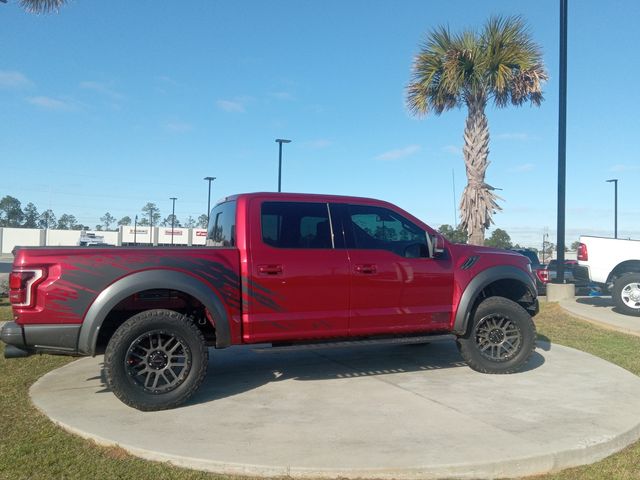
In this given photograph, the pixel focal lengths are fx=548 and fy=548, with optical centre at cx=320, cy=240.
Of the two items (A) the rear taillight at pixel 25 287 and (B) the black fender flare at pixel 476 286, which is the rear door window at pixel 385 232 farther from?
(A) the rear taillight at pixel 25 287

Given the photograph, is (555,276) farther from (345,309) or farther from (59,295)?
(59,295)

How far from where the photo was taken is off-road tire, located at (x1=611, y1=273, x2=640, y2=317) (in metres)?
10.7

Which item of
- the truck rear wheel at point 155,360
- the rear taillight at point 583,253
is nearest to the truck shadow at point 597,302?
the rear taillight at point 583,253

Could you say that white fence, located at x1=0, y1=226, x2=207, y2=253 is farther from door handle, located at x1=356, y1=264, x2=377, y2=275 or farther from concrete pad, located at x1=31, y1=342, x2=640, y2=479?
door handle, located at x1=356, y1=264, x2=377, y2=275

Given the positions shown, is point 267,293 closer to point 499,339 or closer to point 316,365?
point 316,365

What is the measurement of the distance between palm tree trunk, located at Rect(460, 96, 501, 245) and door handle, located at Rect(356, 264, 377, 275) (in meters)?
9.70

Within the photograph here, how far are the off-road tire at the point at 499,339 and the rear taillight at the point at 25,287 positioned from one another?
4306mm

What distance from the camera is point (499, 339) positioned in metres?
6.26

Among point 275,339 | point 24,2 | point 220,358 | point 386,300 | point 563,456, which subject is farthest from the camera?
point 24,2

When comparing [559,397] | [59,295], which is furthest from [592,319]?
[59,295]

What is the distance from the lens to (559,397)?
5336 mm

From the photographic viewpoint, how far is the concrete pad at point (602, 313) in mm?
9383

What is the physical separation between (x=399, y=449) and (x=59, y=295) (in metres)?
2.97

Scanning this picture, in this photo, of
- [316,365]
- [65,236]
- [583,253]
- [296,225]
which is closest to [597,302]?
[583,253]
